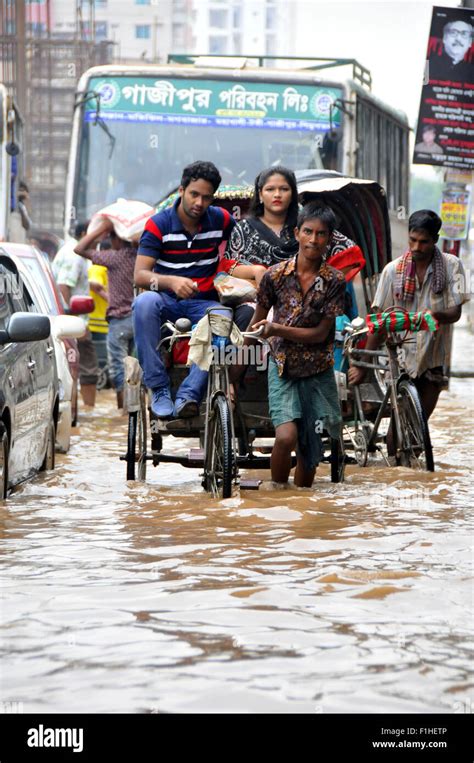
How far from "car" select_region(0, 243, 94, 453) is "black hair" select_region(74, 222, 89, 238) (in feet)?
8.64

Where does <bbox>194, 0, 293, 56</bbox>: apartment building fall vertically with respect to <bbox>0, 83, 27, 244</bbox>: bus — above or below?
above

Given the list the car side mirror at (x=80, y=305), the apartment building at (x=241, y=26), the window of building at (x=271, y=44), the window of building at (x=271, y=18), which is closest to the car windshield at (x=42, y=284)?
the car side mirror at (x=80, y=305)

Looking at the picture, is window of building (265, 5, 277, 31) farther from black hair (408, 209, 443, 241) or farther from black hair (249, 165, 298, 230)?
black hair (249, 165, 298, 230)

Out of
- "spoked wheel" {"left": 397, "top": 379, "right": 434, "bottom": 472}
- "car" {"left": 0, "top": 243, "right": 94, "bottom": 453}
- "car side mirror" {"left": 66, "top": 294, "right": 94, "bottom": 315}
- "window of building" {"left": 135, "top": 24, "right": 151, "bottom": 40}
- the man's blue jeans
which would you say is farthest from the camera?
"window of building" {"left": 135, "top": 24, "right": 151, "bottom": 40}

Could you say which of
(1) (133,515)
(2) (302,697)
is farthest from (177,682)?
(1) (133,515)

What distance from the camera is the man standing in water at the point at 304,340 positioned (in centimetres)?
877

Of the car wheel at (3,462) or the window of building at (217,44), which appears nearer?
the car wheel at (3,462)

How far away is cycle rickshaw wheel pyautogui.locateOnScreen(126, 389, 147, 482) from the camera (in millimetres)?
9625

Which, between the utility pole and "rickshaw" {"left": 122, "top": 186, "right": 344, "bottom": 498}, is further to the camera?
the utility pole

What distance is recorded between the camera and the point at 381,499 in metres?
8.95

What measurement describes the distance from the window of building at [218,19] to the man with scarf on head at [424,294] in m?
172

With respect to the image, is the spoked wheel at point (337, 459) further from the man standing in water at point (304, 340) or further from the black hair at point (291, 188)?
the black hair at point (291, 188)

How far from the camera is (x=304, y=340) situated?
29.0 ft

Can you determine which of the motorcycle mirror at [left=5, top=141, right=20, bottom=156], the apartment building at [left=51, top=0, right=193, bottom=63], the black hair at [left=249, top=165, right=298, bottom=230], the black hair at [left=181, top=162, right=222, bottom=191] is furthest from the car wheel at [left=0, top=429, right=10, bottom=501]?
the apartment building at [left=51, top=0, right=193, bottom=63]
